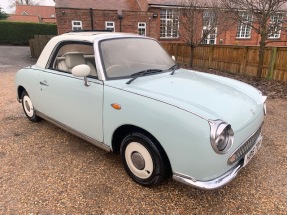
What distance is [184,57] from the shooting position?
15.1 metres

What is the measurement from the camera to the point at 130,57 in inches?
130

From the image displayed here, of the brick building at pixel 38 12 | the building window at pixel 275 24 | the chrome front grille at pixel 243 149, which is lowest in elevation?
the chrome front grille at pixel 243 149

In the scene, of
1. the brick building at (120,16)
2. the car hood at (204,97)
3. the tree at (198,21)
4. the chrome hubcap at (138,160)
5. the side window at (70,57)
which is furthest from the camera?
the brick building at (120,16)

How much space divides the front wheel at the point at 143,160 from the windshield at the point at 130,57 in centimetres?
88

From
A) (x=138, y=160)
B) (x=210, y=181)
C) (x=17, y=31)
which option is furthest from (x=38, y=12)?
(x=210, y=181)

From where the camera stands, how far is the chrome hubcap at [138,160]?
268cm

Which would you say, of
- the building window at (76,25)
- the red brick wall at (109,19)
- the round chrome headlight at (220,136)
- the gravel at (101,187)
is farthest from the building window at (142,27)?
the round chrome headlight at (220,136)

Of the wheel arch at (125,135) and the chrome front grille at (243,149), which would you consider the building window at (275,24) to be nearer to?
the chrome front grille at (243,149)

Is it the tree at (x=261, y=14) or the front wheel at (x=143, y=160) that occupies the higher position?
the tree at (x=261, y=14)

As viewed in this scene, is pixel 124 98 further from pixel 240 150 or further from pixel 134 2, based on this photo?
pixel 134 2

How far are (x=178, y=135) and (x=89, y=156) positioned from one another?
71.7 inches

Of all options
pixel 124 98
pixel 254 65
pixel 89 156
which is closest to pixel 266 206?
pixel 124 98

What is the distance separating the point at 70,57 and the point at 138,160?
80.7 inches

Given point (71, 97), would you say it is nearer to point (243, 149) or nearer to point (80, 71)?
point (80, 71)
